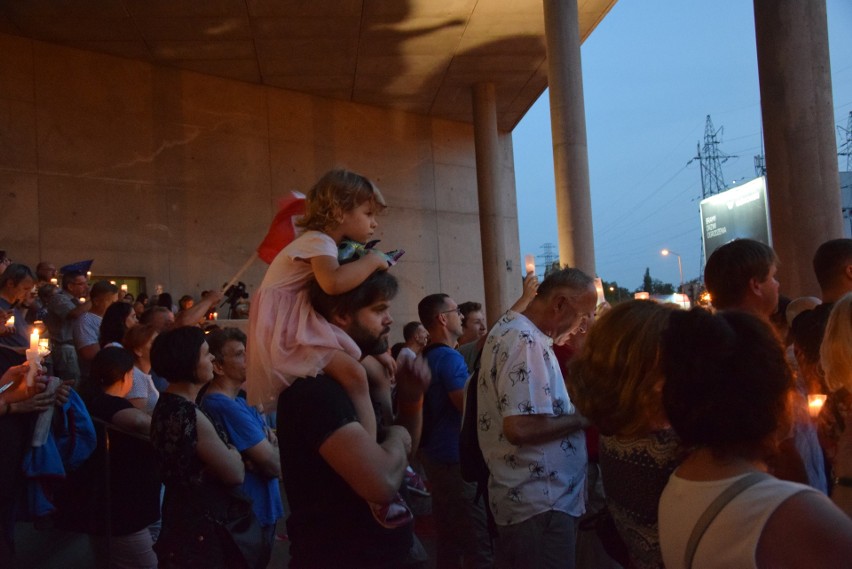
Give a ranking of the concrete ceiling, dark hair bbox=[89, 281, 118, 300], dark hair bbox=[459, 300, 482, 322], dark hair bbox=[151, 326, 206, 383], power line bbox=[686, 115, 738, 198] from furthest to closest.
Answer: power line bbox=[686, 115, 738, 198]
the concrete ceiling
dark hair bbox=[89, 281, 118, 300]
dark hair bbox=[459, 300, 482, 322]
dark hair bbox=[151, 326, 206, 383]

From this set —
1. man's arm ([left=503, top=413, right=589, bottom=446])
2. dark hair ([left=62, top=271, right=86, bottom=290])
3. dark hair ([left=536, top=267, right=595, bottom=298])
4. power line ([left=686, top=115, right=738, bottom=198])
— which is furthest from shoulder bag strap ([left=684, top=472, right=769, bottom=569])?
power line ([left=686, top=115, right=738, bottom=198])

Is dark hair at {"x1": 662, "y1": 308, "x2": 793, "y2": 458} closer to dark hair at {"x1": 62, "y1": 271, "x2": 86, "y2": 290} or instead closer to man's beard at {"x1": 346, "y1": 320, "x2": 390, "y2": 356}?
man's beard at {"x1": 346, "y1": 320, "x2": 390, "y2": 356}

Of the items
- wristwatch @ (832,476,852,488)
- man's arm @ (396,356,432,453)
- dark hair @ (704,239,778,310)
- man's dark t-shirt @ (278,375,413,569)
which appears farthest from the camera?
dark hair @ (704,239,778,310)

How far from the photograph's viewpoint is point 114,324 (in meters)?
6.05

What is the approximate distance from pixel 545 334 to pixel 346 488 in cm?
162

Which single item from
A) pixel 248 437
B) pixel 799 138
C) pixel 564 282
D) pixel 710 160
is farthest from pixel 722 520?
pixel 710 160

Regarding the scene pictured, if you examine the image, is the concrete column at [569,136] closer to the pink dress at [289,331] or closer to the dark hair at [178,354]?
the dark hair at [178,354]

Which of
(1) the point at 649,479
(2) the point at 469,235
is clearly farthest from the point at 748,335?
(2) the point at 469,235

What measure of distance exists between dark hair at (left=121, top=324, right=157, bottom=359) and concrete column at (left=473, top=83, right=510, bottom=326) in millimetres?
12005

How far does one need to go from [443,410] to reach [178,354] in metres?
2.02

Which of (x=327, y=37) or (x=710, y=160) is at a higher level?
(x=710, y=160)

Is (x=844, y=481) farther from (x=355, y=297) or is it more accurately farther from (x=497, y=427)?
(x=497, y=427)

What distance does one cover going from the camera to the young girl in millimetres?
2139

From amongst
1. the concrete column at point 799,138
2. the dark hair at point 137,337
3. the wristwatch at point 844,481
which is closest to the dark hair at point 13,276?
the dark hair at point 137,337
